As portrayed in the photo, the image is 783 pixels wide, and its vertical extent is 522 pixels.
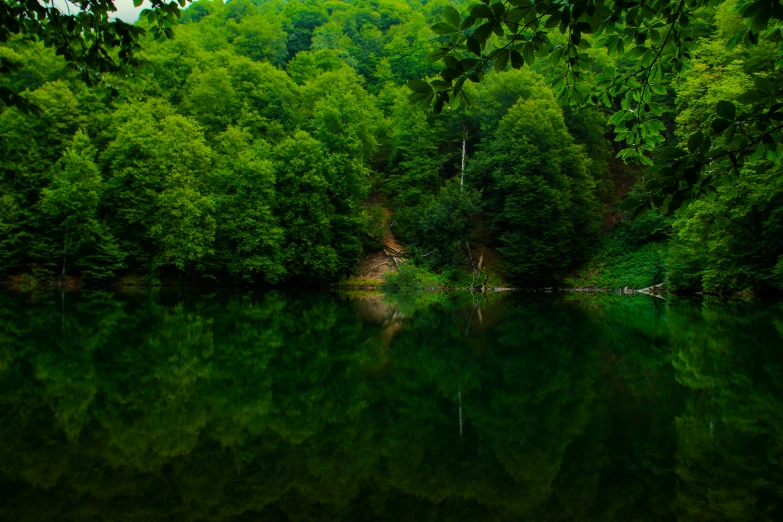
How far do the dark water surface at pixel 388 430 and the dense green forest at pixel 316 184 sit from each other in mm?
17773

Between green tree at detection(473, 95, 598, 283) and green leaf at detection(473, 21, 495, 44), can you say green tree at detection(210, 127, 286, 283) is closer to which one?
green tree at detection(473, 95, 598, 283)

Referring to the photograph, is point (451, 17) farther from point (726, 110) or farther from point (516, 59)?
point (726, 110)

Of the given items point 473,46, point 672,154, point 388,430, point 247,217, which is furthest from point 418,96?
point 247,217

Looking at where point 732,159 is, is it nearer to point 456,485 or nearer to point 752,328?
point 456,485

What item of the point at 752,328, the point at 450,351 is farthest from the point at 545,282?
the point at 450,351

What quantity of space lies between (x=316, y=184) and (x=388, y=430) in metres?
26.8

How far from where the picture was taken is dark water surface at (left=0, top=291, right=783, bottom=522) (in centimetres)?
334

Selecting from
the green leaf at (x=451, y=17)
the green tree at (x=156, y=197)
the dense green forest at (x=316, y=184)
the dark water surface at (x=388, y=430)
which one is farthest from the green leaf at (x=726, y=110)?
the green tree at (x=156, y=197)

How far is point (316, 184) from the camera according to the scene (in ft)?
99.9

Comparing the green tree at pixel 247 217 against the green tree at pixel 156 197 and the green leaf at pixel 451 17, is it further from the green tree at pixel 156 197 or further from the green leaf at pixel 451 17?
the green leaf at pixel 451 17

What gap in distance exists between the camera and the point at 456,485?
12.2 ft

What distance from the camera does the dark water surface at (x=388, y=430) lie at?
3.34 m

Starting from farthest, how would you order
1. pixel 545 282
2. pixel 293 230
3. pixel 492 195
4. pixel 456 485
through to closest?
1. pixel 492 195
2. pixel 545 282
3. pixel 293 230
4. pixel 456 485

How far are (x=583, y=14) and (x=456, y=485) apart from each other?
10.6 feet
